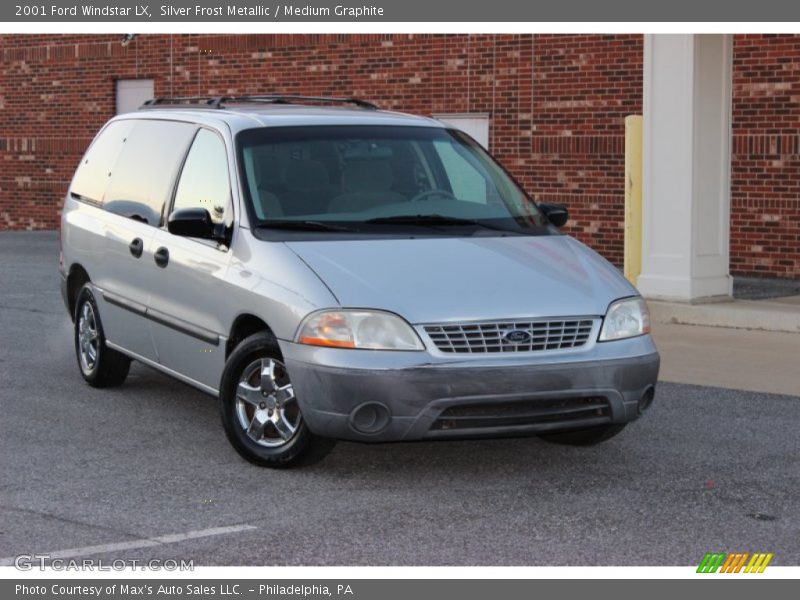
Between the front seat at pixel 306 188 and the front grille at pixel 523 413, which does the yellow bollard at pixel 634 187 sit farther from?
the front grille at pixel 523 413

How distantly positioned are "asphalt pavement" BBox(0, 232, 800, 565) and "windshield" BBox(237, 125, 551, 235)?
3.91ft

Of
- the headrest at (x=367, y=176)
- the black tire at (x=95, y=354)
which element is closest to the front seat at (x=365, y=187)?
the headrest at (x=367, y=176)

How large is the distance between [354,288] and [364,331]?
0.24 meters

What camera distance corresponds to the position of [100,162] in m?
10.2

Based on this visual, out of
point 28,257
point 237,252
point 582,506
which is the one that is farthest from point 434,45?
point 582,506

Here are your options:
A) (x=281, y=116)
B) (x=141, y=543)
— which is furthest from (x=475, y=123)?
(x=141, y=543)

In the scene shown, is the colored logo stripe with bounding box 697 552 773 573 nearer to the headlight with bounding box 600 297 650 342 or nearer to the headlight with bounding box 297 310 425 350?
the headlight with bounding box 600 297 650 342

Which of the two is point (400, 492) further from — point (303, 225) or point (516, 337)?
point (303, 225)

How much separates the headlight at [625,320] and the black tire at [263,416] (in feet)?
4.68

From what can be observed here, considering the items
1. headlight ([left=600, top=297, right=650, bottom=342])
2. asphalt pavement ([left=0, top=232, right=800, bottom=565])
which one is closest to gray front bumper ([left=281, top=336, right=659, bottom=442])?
headlight ([left=600, top=297, right=650, bottom=342])

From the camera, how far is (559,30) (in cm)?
1883

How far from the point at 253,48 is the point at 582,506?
16818 millimetres

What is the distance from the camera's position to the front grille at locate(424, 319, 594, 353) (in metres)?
7.00

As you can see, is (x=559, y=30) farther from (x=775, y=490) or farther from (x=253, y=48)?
(x=775, y=490)
